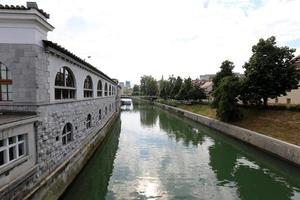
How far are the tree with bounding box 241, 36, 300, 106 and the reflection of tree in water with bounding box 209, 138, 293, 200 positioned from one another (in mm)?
12482

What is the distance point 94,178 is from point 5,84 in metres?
8.04

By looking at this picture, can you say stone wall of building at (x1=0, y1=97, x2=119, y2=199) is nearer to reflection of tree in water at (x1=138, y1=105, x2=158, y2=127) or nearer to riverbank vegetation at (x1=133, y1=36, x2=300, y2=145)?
riverbank vegetation at (x1=133, y1=36, x2=300, y2=145)

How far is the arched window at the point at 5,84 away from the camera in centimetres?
1091

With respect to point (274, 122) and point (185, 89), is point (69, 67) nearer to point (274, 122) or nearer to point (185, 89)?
point (274, 122)

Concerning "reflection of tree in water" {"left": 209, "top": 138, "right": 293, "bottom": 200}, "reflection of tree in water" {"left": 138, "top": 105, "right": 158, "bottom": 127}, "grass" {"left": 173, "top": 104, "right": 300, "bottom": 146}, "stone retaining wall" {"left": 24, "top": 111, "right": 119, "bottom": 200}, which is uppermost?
"grass" {"left": 173, "top": 104, "right": 300, "bottom": 146}

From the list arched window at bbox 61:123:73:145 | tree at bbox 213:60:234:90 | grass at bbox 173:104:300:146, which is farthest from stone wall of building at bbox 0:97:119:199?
tree at bbox 213:60:234:90

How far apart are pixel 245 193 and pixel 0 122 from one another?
12457mm

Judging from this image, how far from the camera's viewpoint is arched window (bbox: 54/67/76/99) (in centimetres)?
1346

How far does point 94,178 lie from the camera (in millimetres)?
15820

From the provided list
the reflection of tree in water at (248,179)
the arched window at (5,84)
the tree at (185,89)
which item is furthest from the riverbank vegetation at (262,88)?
the tree at (185,89)

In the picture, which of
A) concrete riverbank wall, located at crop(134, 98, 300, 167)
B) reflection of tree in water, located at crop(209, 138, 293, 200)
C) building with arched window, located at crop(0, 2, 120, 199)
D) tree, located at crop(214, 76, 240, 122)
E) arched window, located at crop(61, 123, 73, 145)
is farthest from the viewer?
tree, located at crop(214, 76, 240, 122)

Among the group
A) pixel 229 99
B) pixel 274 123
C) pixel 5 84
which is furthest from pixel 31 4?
pixel 229 99

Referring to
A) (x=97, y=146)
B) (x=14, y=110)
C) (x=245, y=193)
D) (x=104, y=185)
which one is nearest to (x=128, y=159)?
(x=97, y=146)

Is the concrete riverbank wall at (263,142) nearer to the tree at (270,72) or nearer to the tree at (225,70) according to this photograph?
the tree at (270,72)
